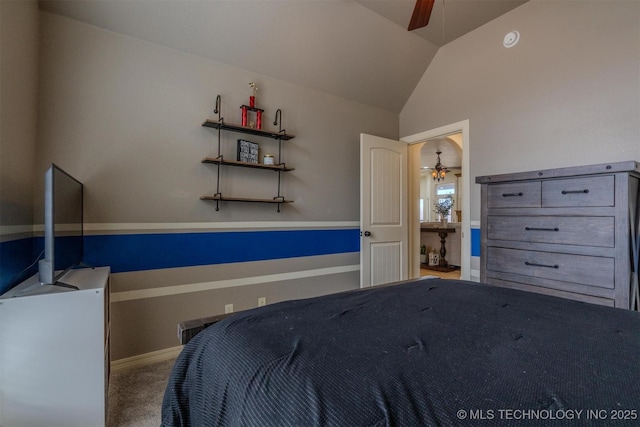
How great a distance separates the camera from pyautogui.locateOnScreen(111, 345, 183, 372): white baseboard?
6.91ft

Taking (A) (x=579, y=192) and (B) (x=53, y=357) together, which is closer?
(B) (x=53, y=357)

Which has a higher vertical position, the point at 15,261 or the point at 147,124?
the point at 147,124

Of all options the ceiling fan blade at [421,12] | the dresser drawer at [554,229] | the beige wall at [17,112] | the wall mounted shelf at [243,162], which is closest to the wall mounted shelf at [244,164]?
the wall mounted shelf at [243,162]

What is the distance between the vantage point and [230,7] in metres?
2.24

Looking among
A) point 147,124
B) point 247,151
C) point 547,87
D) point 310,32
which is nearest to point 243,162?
point 247,151

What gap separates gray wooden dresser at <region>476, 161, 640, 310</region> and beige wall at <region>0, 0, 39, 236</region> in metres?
2.84

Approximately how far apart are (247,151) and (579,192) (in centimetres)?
236

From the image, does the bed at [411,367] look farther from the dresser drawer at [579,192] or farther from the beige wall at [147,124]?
the beige wall at [147,124]

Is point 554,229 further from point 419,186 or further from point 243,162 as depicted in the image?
point 243,162

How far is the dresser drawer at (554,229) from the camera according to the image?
1652mm

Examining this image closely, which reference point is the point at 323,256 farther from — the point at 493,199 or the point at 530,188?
the point at 530,188

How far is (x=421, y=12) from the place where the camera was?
1750 mm

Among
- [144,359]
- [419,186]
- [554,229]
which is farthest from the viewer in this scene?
[419,186]

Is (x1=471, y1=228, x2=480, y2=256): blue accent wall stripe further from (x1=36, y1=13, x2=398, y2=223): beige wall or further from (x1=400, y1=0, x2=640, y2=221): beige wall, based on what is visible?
(x1=36, y1=13, x2=398, y2=223): beige wall
